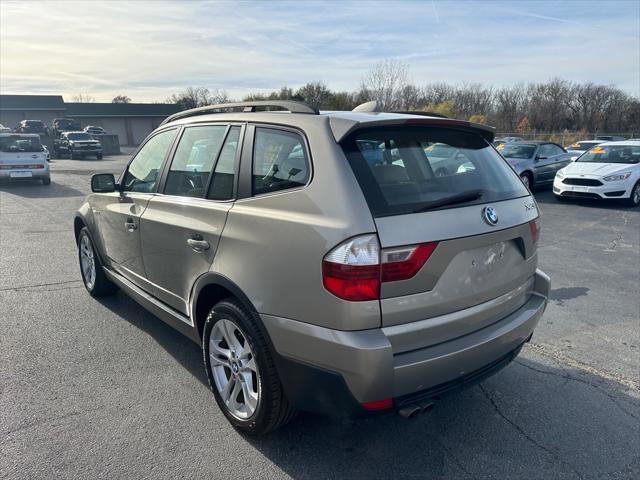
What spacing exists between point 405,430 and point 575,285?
387 cm

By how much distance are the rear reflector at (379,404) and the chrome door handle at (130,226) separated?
8.17 feet

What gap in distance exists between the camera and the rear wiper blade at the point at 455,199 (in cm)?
232

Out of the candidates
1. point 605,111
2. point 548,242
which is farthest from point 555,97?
point 548,242

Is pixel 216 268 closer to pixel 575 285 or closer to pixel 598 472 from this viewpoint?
pixel 598 472

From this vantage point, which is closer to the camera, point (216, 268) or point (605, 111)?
point (216, 268)

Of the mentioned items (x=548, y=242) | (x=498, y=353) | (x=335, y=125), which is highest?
(x=335, y=125)

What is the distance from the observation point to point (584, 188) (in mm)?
11867

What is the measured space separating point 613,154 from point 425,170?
12.6 m

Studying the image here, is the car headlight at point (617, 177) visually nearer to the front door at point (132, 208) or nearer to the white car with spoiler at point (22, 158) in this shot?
the front door at point (132, 208)

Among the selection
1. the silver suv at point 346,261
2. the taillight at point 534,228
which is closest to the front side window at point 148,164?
the silver suv at point 346,261

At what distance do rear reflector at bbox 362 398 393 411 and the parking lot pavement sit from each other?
1.72 ft

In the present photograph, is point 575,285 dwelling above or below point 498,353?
below

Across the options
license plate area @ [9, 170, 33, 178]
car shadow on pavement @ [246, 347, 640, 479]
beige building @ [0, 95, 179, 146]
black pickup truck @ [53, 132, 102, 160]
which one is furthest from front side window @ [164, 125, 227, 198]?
beige building @ [0, 95, 179, 146]

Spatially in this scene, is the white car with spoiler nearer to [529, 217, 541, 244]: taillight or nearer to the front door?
the front door
